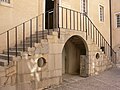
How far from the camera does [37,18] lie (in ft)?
30.2

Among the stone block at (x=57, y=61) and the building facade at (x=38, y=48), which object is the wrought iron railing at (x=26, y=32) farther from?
the stone block at (x=57, y=61)

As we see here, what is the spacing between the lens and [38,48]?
21.3 feet

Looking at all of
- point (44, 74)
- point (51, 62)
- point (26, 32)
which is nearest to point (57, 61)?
point (51, 62)

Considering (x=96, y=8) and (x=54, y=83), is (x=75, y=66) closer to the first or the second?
(x=54, y=83)

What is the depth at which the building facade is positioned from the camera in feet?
19.4

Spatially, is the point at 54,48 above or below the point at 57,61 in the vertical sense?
above

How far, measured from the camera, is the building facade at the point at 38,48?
5922 mm

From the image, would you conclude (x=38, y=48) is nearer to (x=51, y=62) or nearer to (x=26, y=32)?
(x=51, y=62)

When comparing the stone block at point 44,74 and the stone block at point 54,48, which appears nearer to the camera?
the stone block at point 44,74

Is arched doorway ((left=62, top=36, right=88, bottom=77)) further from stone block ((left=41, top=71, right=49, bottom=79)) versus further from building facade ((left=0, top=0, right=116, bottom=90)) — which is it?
stone block ((left=41, top=71, right=49, bottom=79))

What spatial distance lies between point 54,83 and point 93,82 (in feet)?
6.32

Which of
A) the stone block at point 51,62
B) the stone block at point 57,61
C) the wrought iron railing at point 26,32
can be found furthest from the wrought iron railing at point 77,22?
the stone block at point 51,62

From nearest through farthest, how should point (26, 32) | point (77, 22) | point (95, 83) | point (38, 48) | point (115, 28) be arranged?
point (38, 48) < point (95, 83) < point (26, 32) < point (77, 22) < point (115, 28)

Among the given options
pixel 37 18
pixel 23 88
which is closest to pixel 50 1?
pixel 37 18
